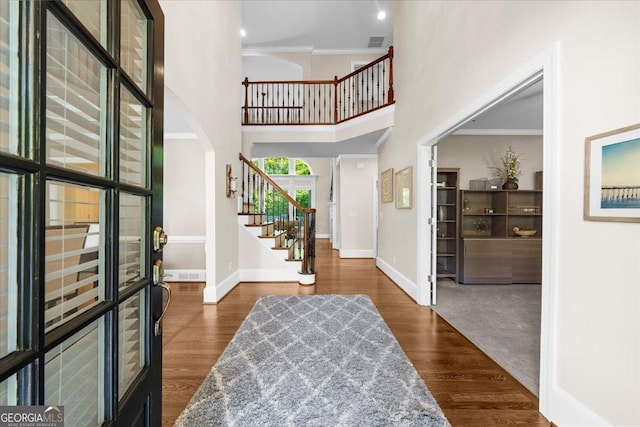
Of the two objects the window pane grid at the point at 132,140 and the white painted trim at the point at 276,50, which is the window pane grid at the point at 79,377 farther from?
the white painted trim at the point at 276,50

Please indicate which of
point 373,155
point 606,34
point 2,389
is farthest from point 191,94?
point 373,155

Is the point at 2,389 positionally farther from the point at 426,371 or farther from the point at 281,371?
the point at 426,371

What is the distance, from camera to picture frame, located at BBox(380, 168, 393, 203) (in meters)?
5.03

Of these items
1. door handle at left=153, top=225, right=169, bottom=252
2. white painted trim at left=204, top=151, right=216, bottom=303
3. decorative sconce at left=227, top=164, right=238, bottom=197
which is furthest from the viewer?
decorative sconce at left=227, top=164, right=238, bottom=197

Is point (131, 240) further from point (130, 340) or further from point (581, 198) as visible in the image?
point (581, 198)

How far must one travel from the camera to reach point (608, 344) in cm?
135

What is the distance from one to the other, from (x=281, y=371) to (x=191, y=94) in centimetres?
285

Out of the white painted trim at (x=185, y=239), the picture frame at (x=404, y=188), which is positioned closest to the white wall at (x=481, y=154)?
the picture frame at (x=404, y=188)

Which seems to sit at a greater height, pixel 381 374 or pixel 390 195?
pixel 390 195

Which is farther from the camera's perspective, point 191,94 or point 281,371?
Answer: point 191,94

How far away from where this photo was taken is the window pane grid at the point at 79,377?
602mm

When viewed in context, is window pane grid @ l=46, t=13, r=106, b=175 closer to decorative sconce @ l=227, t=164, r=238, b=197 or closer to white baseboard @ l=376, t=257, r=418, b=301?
decorative sconce @ l=227, t=164, r=238, b=197

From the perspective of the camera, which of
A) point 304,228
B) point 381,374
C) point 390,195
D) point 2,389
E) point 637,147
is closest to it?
point 2,389

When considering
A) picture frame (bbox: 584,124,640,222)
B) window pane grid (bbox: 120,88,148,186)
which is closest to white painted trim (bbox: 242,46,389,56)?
picture frame (bbox: 584,124,640,222)
